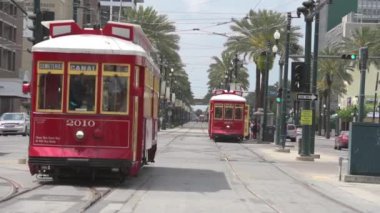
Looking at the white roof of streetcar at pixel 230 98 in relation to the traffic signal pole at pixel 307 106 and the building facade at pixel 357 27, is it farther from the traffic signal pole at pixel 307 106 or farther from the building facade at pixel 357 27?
the building facade at pixel 357 27

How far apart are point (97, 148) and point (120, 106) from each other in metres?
1.10

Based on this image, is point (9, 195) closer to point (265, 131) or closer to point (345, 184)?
point (345, 184)

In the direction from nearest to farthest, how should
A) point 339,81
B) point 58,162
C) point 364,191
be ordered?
point 58,162 < point 364,191 < point 339,81

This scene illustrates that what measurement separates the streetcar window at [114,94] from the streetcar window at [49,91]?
1.05 meters

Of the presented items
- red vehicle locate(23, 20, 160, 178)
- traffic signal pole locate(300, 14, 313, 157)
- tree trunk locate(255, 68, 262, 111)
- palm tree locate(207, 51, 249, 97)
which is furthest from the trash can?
palm tree locate(207, 51, 249, 97)

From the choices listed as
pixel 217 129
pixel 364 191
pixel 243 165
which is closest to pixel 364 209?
pixel 364 191

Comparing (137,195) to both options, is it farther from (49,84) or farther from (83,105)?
(49,84)

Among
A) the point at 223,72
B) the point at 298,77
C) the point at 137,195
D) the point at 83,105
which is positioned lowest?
the point at 137,195

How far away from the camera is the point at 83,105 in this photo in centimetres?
1522

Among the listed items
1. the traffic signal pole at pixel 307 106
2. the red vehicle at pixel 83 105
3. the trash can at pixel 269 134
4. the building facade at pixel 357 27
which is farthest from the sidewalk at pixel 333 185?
the building facade at pixel 357 27

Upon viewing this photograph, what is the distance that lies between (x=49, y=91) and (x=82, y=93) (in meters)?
0.76

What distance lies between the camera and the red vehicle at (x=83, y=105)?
1510cm

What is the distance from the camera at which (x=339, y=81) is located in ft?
300

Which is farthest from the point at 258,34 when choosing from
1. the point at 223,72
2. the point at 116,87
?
the point at 116,87
